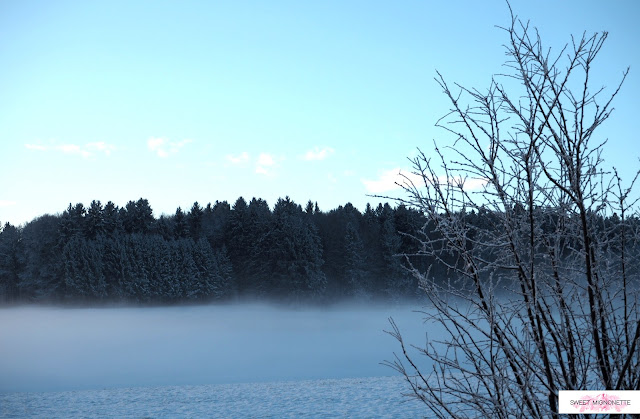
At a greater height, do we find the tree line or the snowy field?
the tree line

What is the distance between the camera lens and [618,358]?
221cm

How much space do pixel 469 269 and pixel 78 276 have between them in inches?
2063

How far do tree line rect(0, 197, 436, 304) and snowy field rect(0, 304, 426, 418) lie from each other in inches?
93.2

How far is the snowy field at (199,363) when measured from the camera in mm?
13203

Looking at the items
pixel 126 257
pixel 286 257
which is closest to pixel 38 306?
pixel 126 257

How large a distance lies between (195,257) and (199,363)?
28.5m

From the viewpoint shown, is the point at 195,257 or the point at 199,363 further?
the point at 195,257

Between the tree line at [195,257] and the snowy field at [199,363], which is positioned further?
the tree line at [195,257]

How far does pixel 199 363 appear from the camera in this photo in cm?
2447

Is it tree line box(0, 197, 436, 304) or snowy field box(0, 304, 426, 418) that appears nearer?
snowy field box(0, 304, 426, 418)

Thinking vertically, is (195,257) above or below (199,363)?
above

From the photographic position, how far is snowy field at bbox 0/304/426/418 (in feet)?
43.3

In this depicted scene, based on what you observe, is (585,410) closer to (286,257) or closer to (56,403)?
(56,403)

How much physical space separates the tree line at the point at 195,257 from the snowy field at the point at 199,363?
7.77ft
